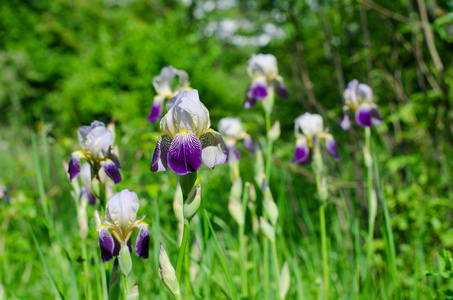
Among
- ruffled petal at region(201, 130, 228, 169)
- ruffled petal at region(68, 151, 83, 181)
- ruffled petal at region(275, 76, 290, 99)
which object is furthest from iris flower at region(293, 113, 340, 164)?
ruffled petal at region(68, 151, 83, 181)

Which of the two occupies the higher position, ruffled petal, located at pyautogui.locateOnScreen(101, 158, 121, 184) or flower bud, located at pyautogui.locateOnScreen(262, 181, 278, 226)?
ruffled petal, located at pyautogui.locateOnScreen(101, 158, 121, 184)

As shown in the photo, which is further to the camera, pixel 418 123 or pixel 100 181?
pixel 418 123

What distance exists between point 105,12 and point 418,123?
12842 mm

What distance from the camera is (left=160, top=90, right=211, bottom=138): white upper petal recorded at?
33.6 inches

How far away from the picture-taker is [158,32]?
600 cm

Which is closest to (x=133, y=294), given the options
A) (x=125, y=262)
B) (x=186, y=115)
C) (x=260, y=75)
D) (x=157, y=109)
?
(x=125, y=262)

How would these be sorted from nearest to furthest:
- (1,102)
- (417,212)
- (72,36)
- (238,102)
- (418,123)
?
(417,212), (418,123), (238,102), (1,102), (72,36)

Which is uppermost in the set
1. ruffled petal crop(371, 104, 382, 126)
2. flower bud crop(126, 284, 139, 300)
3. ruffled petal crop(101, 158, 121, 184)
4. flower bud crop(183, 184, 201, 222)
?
ruffled petal crop(371, 104, 382, 126)

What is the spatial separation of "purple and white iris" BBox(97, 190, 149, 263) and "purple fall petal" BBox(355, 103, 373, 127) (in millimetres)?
1117

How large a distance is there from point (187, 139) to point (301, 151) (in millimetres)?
897

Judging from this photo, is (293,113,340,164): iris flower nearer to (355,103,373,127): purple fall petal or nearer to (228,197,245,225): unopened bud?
(355,103,373,127): purple fall petal

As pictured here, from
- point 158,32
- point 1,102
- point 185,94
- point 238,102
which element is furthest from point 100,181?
point 1,102

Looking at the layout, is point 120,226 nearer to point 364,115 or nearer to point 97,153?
point 97,153

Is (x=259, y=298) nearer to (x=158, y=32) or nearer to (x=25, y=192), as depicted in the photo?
(x=25, y=192)
